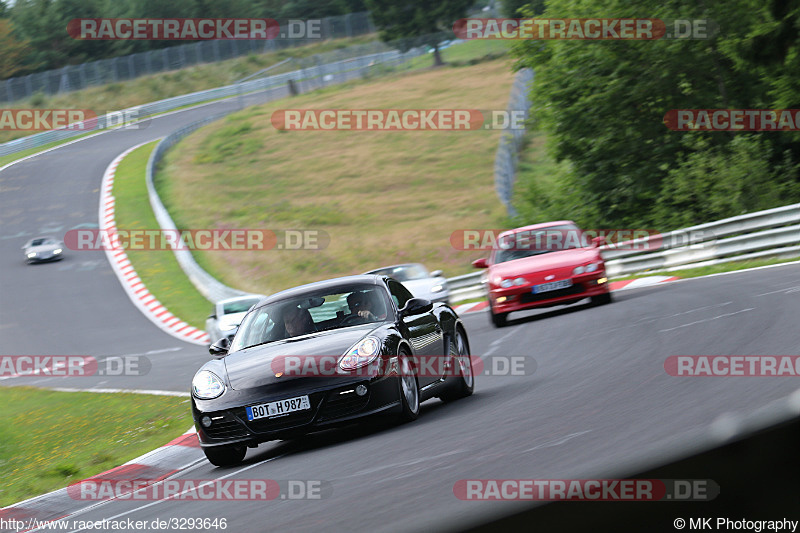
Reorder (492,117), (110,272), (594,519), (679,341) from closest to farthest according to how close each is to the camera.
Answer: (594,519), (679,341), (110,272), (492,117)

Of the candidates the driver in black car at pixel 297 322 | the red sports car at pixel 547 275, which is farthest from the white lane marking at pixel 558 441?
the red sports car at pixel 547 275

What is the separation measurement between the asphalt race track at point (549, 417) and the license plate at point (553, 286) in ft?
1.78

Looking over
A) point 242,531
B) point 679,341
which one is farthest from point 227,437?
point 679,341

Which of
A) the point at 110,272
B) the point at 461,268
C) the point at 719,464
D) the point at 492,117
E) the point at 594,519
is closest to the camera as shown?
the point at 594,519

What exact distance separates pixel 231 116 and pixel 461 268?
38812 mm

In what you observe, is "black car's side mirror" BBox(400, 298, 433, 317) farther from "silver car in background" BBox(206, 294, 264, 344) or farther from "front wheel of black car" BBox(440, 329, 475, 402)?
"silver car in background" BBox(206, 294, 264, 344)

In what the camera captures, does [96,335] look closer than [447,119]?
Yes

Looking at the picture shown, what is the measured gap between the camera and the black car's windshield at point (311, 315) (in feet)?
30.6

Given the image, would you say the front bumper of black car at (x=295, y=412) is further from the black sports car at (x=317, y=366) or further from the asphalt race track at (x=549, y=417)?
the asphalt race track at (x=549, y=417)

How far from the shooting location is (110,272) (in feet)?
126

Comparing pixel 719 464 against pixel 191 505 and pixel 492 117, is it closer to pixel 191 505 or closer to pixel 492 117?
pixel 191 505
